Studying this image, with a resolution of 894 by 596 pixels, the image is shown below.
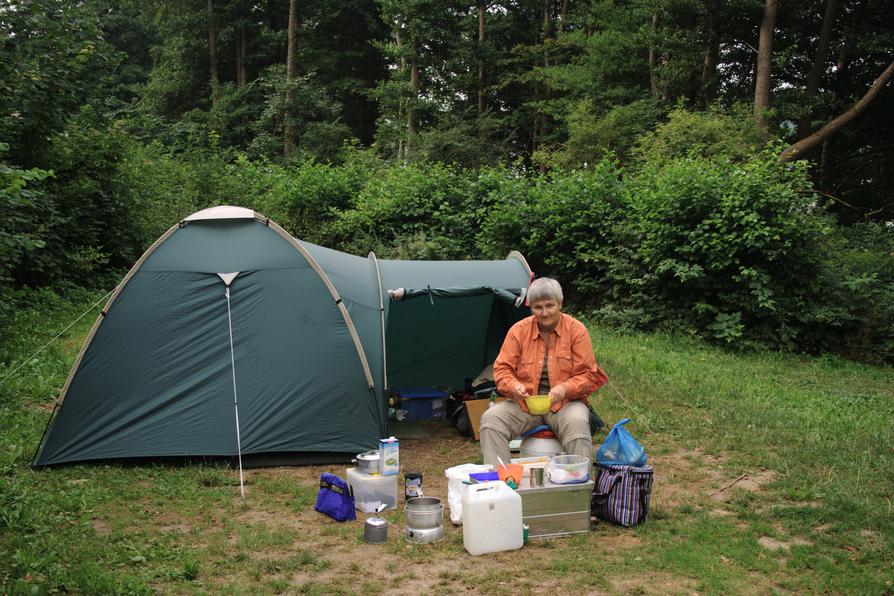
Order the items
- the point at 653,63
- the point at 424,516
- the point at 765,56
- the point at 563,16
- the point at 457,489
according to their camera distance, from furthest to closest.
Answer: the point at 563,16 → the point at 653,63 → the point at 765,56 → the point at 457,489 → the point at 424,516

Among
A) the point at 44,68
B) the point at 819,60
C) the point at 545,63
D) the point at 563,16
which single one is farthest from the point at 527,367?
the point at 563,16

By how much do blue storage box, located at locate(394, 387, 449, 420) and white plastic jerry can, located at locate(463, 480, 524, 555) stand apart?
10.4ft

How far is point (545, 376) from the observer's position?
203 inches

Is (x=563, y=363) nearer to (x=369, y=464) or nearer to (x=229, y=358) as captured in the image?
(x=369, y=464)

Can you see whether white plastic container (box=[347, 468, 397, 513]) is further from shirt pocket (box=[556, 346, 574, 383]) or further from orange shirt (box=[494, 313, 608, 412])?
shirt pocket (box=[556, 346, 574, 383])

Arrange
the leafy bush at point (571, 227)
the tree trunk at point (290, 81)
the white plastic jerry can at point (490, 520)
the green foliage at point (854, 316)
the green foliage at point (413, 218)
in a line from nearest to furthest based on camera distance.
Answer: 1. the white plastic jerry can at point (490, 520)
2. the green foliage at point (854, 316)
3. the leafy bush at point (571, 227)
4. the green foliage at point (413, 218)
5. the tree trunk at point (290, 81)

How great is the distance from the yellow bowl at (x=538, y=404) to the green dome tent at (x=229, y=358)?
4.81ft

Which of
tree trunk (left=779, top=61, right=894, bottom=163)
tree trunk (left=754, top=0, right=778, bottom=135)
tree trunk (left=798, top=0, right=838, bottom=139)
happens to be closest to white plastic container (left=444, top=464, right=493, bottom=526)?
tree trunk (left=754, top=0, right=778, bottom=135)

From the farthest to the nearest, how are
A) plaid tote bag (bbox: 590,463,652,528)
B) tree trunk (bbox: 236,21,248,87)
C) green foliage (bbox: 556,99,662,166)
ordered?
tree trunk (bbox: 236,21,248,87)
green foliage (bbox: 556,99,662,166)
plaid tote bag (bbox: 590,463,652,528)

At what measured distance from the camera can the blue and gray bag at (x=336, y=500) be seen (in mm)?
4715

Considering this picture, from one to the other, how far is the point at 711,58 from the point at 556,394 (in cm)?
1387

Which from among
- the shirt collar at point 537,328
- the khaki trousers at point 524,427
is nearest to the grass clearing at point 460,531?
the khaki trousers at point 524,427

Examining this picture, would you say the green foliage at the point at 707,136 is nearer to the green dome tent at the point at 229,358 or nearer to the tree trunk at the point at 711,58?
the tree trunk at the point at 711,58

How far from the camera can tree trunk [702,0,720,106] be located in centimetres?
1591
